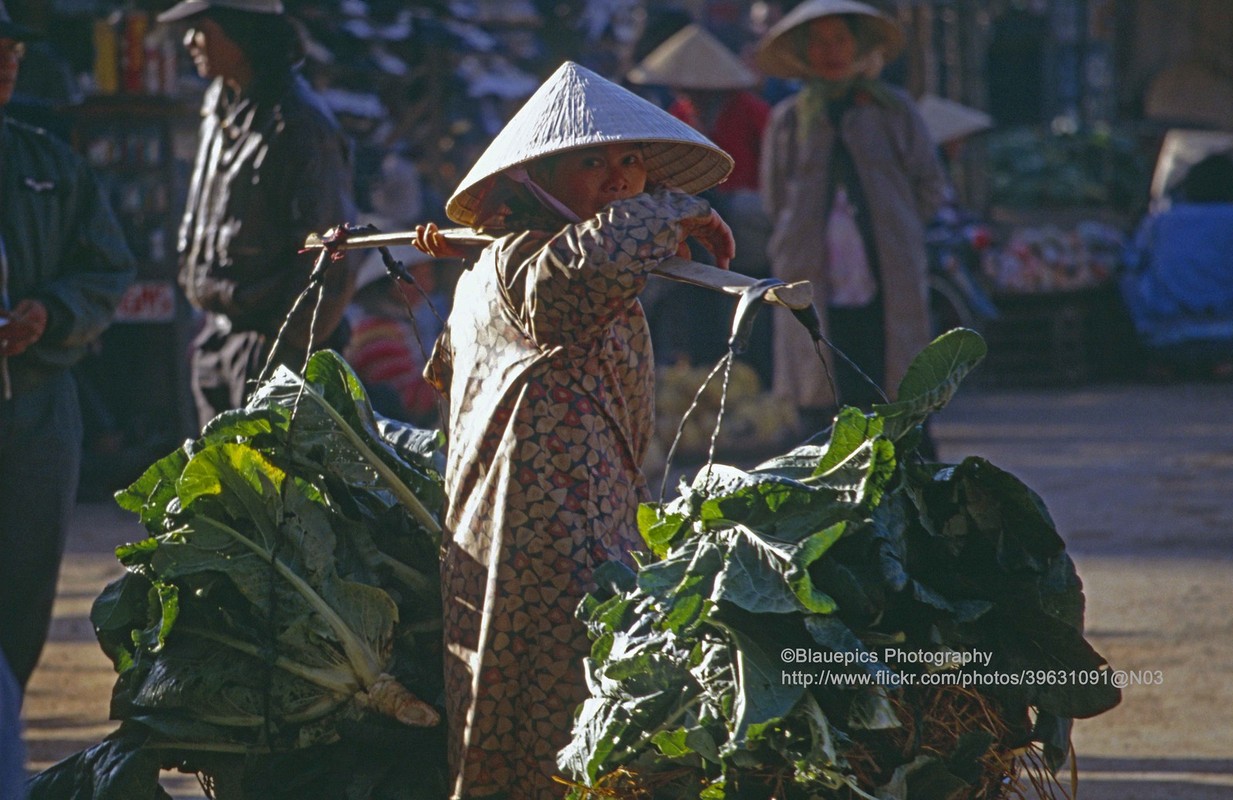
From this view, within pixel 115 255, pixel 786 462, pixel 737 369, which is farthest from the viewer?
pixel 737 369

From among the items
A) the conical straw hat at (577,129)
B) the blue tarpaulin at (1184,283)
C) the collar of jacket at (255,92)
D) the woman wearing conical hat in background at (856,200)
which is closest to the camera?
the conical straw hat at (577,129)

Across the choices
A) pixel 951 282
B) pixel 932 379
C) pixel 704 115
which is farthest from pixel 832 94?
pixel 951 282

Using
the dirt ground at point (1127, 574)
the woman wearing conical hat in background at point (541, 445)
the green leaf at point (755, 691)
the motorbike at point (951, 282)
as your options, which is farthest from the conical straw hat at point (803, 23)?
the green leaf at point (755, 691)

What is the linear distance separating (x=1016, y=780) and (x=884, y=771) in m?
0.27

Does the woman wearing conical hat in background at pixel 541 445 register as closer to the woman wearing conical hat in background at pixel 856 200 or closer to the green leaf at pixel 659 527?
the green leaf at pixel 659 527

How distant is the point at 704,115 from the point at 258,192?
18.5 ft

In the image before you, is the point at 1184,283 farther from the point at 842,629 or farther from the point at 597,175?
the point at 842,629

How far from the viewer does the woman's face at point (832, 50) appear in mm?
6172

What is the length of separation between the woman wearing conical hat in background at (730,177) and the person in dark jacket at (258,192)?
4529 mm

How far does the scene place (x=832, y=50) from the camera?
6180 mm

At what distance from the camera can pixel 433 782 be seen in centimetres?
302

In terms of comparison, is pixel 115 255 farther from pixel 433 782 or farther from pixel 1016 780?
pixel 1016 780

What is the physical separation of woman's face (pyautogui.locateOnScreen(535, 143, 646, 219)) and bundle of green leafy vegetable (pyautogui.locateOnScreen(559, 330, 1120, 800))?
53 cm

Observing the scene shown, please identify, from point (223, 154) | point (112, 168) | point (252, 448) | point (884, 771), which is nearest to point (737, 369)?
point (112, 168)
